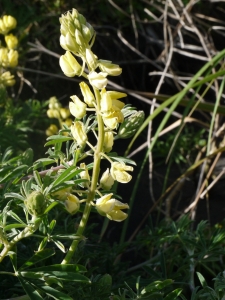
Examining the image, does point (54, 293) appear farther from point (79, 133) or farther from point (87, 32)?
point (87, 32)

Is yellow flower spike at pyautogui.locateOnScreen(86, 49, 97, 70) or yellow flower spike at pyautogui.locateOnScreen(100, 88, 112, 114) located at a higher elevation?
yellow flower spike at pyautogui.locateOnScreen(86, 49, 97, 70)

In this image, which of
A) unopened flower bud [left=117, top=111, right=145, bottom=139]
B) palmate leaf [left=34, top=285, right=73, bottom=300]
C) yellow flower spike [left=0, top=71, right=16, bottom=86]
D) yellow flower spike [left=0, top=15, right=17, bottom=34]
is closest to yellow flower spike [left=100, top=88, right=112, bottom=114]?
unopened flower bud [left=117, top=111, right=145, bottom=139]

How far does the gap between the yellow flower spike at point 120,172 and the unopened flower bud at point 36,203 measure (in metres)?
0.11

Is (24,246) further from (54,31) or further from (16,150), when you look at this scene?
(54,31)

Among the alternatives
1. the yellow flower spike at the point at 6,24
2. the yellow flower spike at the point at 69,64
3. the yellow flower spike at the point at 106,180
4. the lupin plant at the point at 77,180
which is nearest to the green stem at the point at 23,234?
the lupin plant at the point at 77,180

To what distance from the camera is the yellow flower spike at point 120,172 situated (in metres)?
0.67

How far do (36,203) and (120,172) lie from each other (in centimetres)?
12

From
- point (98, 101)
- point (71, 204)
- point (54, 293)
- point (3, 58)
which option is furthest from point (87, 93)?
point (3, 58)

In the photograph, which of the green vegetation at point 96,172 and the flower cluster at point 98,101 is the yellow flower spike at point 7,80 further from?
the flower cluster at point 98,101

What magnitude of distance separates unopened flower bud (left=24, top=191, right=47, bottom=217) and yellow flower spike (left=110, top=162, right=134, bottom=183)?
11 cm

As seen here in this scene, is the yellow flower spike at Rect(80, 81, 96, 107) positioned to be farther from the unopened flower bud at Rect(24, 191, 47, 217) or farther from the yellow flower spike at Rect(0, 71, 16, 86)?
the yellow flower spike at Rect(0, 71, 16, 86)

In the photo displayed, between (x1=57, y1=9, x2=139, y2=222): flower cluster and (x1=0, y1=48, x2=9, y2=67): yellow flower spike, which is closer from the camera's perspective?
(x1=57, y1=9, x2=139, y2=222): flower cluster

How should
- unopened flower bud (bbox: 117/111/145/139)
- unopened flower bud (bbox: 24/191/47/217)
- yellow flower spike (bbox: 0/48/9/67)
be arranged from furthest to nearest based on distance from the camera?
yellow flower spike (bbox: 0/48/9/67) → unopened flower bud (bbox: 117/111/145/139) → unopened flower bud (bbox: 24/191/47/217)

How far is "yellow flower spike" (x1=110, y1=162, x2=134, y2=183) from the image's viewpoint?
0.67 m
